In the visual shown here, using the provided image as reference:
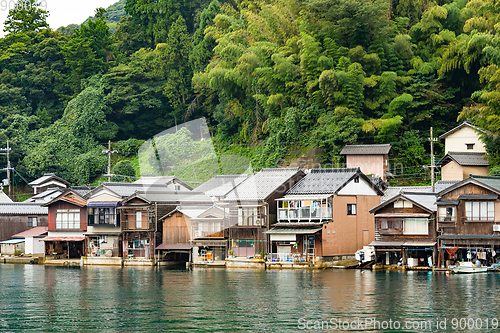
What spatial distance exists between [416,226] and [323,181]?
5.97 metres

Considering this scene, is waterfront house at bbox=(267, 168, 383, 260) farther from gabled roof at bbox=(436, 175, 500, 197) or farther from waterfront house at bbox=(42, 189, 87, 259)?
waterfront house at bbox=(42, 189, 87, 259)

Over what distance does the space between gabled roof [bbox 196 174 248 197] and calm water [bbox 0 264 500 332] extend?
8512 millimetres

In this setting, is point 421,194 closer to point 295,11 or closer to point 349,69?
point 349,69

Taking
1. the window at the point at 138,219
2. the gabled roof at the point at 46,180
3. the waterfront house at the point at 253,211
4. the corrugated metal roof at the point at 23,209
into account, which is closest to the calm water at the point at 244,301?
the waterfront house at the point at 253,211

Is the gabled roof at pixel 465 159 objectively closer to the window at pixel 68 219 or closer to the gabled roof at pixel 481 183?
the gabled roof at pixel 481 183

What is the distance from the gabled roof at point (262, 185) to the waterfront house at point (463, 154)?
9604 mm

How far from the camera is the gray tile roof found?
35688 mm

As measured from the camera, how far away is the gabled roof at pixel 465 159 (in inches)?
1570

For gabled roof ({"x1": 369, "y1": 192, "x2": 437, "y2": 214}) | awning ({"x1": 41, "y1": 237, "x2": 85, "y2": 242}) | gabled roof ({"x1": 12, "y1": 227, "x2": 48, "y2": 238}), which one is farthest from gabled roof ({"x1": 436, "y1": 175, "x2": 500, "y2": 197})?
gabled roof ({"x1": 12, "y1": 227, "x2": 48, "y2": 238})

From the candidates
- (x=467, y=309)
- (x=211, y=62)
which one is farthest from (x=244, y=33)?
(x=467, y=309)

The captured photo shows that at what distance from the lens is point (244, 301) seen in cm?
2323

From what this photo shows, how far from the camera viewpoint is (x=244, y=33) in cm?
5441

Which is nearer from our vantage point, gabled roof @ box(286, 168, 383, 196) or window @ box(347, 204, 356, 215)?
gabled roof @ box(286, 168, 383, 196)

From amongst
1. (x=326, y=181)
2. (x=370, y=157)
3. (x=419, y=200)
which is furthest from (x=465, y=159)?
(x=326, y=181)
